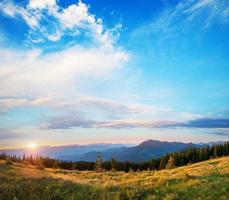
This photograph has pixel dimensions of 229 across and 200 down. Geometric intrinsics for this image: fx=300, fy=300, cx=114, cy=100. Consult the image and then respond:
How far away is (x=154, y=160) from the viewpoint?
121 meters

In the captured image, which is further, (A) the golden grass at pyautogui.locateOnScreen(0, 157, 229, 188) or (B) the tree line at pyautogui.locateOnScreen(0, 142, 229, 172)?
(B) the tree line at pyautogui.locateOnScreen(0, 142, 229, 172)

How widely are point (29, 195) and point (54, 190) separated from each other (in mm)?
1743

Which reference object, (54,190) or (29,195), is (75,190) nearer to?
(54,190)

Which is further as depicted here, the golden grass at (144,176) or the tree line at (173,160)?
the tree line at (173,160)

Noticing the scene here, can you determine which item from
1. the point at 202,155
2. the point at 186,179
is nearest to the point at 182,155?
the point at 202,155

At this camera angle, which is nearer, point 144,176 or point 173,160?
point 144,176

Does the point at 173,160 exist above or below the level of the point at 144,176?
above

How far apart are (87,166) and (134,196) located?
348 ft

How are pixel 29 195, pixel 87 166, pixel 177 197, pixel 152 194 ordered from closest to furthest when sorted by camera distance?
1. pixel 29 195
2. pixel 177 197
3. pixel 152 194
4. pixel 87 166

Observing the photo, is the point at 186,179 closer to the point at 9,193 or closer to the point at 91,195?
the point at 91,195

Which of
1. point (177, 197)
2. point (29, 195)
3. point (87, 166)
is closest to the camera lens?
point (29, 195)

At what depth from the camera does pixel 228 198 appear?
12.4 metres

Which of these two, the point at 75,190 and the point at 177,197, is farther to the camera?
the point at 75,190

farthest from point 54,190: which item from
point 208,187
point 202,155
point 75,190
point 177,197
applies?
point 202,155
